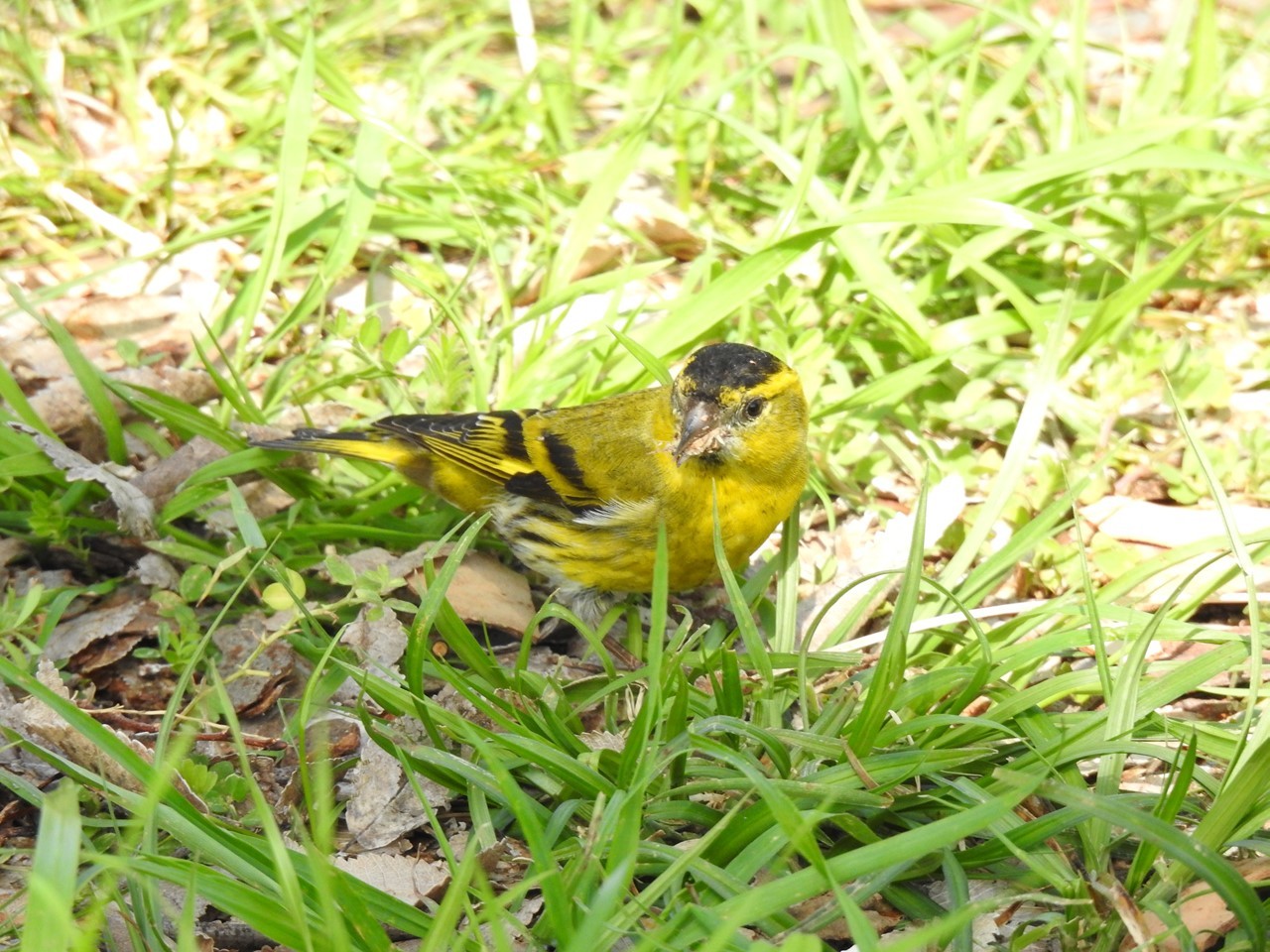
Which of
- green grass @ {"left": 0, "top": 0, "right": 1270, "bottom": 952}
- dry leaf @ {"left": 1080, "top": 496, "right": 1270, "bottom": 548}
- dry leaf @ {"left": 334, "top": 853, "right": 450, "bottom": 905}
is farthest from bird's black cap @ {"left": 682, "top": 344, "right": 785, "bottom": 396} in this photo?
dry leaf @ {"left": 334, "top": 853, "right": 450, "bottom": 905}

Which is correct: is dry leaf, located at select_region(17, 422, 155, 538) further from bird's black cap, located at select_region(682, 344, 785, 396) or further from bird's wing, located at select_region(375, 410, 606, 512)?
bird's black cap, located at select_region(682, 344, 785, 396)

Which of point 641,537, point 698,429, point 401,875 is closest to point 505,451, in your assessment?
point 641,537

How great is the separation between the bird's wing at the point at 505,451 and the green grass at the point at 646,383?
18 cm

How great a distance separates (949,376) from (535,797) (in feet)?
7.02

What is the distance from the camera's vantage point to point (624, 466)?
139 inches

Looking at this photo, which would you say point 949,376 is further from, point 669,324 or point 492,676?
point 492,676

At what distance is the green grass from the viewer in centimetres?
229

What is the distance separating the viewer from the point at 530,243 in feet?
15.7

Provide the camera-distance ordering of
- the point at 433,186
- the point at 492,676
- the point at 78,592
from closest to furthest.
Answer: the point at 492,676
the point at 78,592
the point at 433,186

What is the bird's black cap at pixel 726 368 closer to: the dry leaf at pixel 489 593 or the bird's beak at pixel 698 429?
the bird's beak at pixel 698 429

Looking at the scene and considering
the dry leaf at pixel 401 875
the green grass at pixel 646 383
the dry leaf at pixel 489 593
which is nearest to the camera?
the green grass at pixel 646 383

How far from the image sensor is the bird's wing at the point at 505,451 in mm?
3582

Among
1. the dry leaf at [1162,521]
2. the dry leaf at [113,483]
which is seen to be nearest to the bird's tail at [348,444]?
the dry leaf at [113,483]

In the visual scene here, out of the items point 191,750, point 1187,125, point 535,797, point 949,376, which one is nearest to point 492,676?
point 535,797
